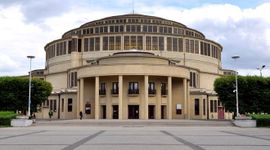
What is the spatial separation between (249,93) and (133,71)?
59.8 ft

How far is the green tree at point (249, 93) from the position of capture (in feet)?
213

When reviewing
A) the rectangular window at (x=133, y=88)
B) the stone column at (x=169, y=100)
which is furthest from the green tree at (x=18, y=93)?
the stone column at (x=169, y=100)

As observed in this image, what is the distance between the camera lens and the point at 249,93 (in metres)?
65.4

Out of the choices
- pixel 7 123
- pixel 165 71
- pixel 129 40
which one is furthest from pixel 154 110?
pixel 7 123

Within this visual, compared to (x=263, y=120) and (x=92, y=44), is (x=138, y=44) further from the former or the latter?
(x=263, y=120)

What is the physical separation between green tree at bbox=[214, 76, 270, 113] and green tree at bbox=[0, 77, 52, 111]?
29.6m

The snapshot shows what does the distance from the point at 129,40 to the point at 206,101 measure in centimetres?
1857

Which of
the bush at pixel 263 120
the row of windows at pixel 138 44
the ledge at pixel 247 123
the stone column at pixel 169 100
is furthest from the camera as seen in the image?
the row of windows at pixel 138 44

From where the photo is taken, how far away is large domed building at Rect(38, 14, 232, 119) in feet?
219

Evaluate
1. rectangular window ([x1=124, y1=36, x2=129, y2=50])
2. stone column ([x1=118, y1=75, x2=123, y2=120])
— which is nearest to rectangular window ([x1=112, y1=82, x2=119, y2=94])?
stone column ([x1=118, y1=75, x2=123, y2=120])

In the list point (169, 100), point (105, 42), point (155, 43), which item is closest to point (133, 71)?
point (169, 100)

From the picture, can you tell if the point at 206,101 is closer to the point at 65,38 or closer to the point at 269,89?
the point at 269,89

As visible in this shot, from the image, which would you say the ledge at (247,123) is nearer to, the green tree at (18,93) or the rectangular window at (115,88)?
the rectangular window at (115,88)

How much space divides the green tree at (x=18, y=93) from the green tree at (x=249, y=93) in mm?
29587
